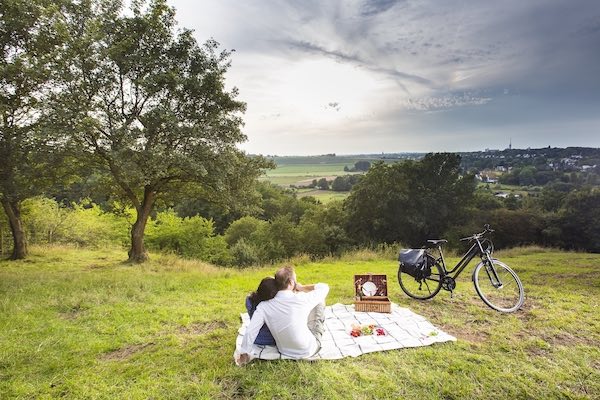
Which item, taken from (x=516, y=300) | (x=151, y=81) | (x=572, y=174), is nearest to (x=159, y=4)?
(x=151, y=81)

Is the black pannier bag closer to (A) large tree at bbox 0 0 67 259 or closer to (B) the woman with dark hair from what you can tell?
(B) the woman with dark hair

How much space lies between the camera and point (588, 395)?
155 inches

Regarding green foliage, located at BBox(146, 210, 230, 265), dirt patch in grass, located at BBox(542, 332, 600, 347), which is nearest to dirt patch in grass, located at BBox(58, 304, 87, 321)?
dirt patch in grass, located at BBox(542, 332, 600, 347)

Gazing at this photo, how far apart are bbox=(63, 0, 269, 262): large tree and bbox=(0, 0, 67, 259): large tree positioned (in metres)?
A: 0.74

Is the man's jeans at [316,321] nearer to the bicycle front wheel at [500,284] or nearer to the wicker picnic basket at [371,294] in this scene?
the wicker picnic basket at [371,294]

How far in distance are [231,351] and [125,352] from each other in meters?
1.74

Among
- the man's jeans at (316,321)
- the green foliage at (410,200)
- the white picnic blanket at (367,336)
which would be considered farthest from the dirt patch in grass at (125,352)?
the green foliage at (410,200)

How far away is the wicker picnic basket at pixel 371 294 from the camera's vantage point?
22.3 feet

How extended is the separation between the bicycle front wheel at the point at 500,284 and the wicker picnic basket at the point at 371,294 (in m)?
1.82

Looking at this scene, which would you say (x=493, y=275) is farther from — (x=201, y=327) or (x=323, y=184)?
(x=323, y=184)

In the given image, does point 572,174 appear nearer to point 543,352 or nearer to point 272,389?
point 543,352

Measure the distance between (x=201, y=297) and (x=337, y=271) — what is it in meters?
5.31

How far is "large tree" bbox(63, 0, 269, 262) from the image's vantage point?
446 inches

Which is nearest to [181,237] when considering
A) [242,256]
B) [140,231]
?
[242,256]
